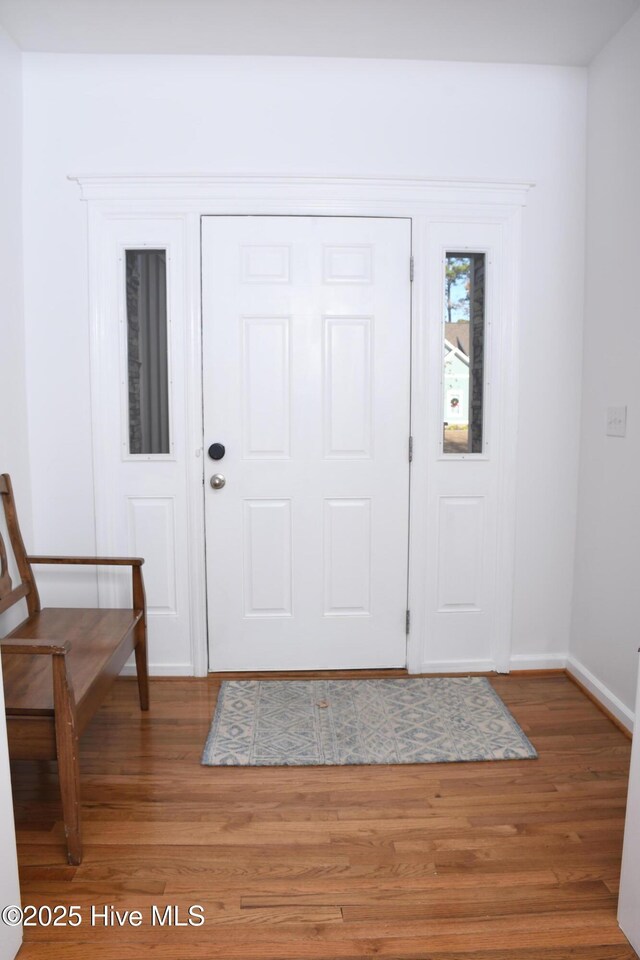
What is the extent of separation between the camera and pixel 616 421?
104 inches

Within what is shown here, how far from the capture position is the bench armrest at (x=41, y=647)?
1.74 m

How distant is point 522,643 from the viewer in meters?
3.07

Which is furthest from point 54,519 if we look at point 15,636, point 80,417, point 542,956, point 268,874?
point 542,956

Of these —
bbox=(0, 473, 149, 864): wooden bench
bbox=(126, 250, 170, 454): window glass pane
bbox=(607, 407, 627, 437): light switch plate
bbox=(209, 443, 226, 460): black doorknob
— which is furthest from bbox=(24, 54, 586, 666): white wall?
bbox=(209, 443, 226, 460): black doorknob

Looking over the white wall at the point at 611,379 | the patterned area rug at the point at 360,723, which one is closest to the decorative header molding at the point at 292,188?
the white wall at the point at 611,379

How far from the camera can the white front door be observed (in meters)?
2.85

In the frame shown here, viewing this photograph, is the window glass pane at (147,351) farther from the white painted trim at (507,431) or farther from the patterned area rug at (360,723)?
the white painted trim at (507,431)

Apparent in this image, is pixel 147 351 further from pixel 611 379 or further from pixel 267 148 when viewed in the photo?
pixel 611 379

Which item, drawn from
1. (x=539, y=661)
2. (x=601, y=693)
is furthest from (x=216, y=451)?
(x=601, y=693)

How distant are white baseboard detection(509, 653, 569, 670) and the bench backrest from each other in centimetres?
217

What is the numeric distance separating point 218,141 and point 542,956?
3.04 meters

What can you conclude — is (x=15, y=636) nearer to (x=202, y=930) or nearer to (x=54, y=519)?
(x=54, y=519)

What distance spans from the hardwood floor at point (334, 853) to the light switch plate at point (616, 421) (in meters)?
1.21

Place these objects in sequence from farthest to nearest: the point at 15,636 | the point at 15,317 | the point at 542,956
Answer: the point at 15,317
the point at 15,636
the point at 542,956
